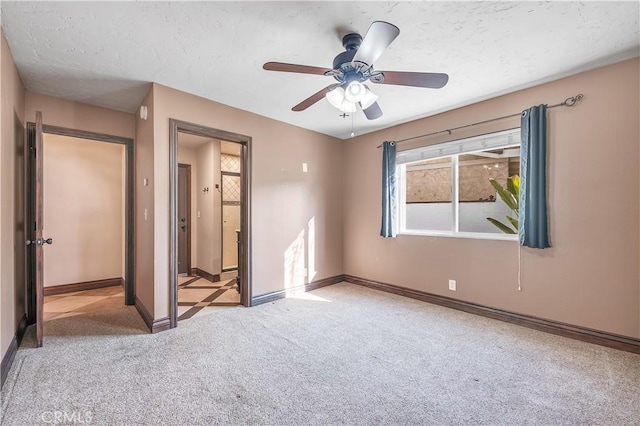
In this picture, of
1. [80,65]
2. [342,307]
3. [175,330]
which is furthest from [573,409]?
[80,65]

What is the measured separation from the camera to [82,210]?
4.43 meters

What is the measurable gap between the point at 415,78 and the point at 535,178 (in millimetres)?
1801

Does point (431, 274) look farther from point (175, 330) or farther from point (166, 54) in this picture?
point (166, 54)

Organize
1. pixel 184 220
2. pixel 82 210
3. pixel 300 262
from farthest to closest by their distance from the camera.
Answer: pixel 184 220 → pixel 82 210 → pixel 300 262

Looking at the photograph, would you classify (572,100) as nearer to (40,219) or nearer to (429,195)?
(429,195)

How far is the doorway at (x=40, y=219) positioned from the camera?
2465 millimetres

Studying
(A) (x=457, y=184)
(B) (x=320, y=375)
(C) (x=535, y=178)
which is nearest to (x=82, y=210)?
(B) (x=320, y=375)

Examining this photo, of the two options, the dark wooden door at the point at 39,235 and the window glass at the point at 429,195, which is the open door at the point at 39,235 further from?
the window glass at the point at 429,195

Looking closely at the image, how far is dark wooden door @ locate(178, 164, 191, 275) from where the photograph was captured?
544 centimetres

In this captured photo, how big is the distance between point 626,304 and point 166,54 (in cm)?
432

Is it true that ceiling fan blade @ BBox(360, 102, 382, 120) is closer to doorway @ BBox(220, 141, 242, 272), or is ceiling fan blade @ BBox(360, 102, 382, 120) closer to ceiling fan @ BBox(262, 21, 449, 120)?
ceiling fan @ BBox(262, 21, 449, 120)

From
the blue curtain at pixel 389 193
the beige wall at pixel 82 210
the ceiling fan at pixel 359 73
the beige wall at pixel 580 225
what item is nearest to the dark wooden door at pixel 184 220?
the beige wall at pixel 82 210

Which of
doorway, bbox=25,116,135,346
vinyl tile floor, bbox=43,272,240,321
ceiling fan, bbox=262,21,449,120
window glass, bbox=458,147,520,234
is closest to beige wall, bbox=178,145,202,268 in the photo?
vinyl tile floor, bbox=43,272,240,321

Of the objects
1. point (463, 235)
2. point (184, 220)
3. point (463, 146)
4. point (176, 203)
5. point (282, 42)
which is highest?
point (282, 42)
